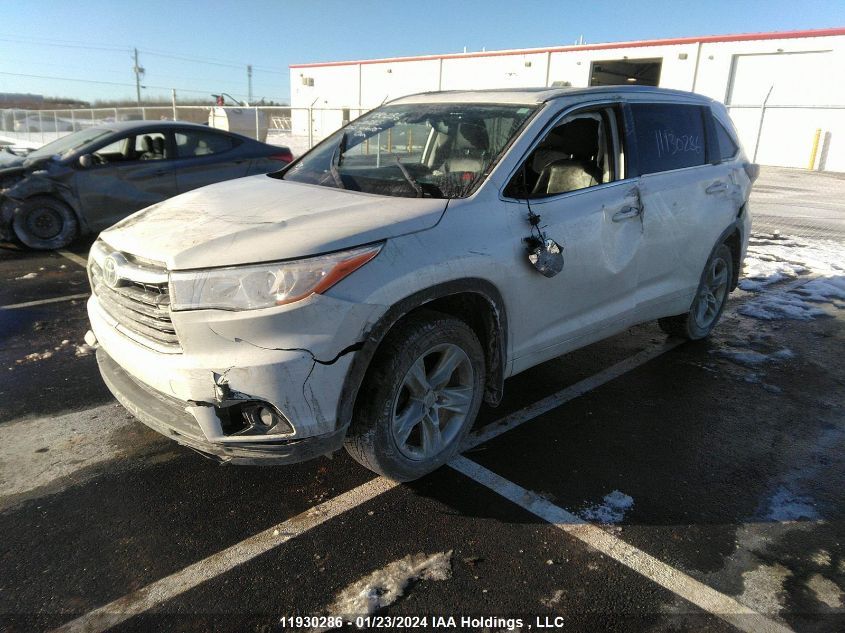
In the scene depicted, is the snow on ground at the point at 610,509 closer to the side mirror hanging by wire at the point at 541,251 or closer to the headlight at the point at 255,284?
the side mirror hanging by wire at the point at 541,251

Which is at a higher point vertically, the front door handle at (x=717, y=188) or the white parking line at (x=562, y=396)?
the front door handle at (x=717, y=188)

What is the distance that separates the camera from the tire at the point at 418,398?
2.78 metres

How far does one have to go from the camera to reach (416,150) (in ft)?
13.0

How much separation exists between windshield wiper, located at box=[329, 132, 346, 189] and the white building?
15807mm

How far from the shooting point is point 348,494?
313 cm

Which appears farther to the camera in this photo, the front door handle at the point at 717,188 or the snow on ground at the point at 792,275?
the snow on ground at the point at 792,275

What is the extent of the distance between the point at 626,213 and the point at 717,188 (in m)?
1.44

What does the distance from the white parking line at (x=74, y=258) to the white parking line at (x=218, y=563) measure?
597cm

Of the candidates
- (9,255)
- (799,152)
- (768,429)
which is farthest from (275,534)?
(799,152)

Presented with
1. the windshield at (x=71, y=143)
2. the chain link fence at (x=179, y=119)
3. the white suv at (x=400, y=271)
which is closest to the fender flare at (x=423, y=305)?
the white suv at (x=400, y=271)

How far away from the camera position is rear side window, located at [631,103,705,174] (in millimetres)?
4211

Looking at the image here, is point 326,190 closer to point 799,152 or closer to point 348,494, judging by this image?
point 348,494

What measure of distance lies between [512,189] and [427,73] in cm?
3910

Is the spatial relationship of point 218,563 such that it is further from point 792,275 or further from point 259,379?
point 792,275
